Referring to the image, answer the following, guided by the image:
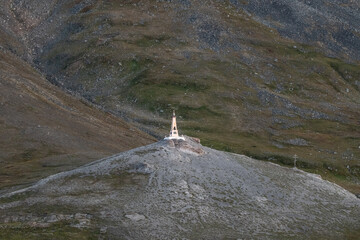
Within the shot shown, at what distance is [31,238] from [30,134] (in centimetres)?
6057

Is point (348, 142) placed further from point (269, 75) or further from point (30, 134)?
point (30, 134)

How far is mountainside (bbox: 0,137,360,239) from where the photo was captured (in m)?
58.5

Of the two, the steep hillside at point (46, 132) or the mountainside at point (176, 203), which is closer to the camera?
the mountainside at point (176, 203)

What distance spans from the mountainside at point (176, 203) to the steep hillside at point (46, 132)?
1600 centimetres

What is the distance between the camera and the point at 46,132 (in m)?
112

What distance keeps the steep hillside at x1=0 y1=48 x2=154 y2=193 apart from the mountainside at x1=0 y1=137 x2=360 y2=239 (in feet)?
52.5

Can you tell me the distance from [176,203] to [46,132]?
5427cm

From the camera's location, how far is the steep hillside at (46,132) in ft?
303

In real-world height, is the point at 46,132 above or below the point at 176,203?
above

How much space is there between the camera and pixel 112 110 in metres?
164

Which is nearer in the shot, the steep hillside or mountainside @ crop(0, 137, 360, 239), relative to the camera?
mountainside @ crop(0, 137, 360, 239)

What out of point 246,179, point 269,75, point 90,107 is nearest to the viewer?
point 246,179

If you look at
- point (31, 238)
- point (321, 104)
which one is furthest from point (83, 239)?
point (321, 104)

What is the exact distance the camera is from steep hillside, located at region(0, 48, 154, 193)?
92500 mm
